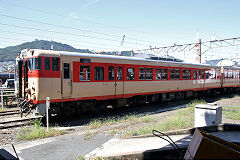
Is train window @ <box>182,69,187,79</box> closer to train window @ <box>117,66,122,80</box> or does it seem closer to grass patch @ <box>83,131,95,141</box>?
train window @ <box>117,66,122,80</box>

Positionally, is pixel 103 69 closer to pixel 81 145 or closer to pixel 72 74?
pixel 72 74

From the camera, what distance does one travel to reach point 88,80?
10.7 meters

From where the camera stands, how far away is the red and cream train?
9312 millimetres

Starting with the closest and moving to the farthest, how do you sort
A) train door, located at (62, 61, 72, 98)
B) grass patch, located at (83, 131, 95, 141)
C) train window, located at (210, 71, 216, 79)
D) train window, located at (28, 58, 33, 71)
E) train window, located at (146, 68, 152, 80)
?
grass patch, located at (83, 131, 95, 141) → train window, located at (28, 58, 33, 71) → train door, located at (62, 61, 72, 98) → train window, located at (146, 68, 152, 80) → train window, located at (210, 71, 216, 79)

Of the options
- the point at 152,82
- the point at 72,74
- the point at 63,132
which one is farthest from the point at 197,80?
the point at 63,132

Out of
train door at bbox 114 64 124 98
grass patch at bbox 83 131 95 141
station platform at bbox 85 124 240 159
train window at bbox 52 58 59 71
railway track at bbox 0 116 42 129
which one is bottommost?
railway track at bbox 0 116 42 129

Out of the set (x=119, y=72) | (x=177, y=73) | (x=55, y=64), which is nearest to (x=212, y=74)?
(x=177, y=73)

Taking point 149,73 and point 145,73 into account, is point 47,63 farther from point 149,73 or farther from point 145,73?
point 149,73

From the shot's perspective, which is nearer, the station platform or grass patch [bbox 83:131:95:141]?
the station platform

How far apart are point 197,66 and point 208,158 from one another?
16.2 meters

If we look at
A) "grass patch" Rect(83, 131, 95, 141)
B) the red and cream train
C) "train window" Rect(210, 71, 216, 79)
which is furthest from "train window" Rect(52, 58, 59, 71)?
"train window" Rect(210, 71, 216, 79)

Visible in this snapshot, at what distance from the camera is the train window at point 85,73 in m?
10.4

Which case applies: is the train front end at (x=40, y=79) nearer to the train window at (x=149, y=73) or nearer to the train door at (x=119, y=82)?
the train door at (x=119, y=82)

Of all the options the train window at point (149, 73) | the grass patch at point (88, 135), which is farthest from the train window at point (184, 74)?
the grass patch at point (88, 135)
